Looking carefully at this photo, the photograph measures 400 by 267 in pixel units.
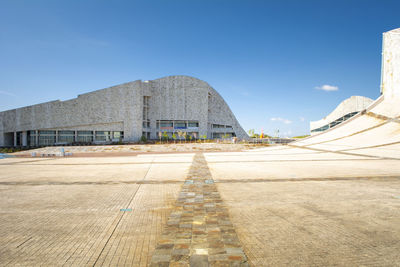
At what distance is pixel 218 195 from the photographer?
18.2 feet

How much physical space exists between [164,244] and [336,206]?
4090mm

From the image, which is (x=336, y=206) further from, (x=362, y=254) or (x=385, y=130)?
(x=385, y=130)

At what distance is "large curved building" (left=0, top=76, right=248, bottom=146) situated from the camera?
41.5 m

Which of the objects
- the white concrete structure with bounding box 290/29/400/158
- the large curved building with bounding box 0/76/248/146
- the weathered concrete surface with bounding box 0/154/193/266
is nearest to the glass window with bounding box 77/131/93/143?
the large curved building with bounding box 0/76/248/146

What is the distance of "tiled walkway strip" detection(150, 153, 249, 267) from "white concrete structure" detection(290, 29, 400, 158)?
51.1 ft

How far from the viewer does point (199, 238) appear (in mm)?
3221

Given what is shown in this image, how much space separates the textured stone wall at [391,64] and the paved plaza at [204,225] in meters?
23.7

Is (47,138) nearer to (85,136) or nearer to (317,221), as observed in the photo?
(85,136)

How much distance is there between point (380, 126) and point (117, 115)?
46.4m

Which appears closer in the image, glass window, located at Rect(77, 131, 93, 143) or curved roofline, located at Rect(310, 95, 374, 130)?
glass window, located at Rect(77, 131, 93, 143)

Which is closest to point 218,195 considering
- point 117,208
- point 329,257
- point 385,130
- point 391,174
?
point 117,208

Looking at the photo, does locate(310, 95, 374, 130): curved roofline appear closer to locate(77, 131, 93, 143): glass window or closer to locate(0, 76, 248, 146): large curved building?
locate(0, 76, 248, 146): large curved building

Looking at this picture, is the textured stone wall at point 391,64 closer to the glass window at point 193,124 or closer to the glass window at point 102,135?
the glass window at point 193,124

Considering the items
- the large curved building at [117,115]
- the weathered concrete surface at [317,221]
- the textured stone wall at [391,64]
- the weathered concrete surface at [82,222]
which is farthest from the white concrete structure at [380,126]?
the large curved building at [117,115]
